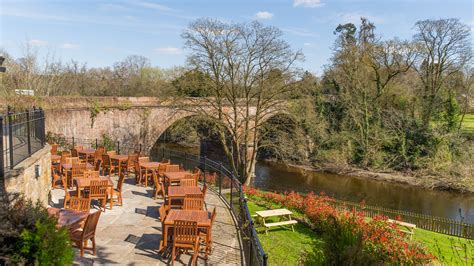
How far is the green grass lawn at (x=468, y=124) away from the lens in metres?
32.6

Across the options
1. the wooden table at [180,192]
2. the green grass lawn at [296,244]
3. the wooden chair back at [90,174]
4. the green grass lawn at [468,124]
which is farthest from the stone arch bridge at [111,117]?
the green grass lawn at [468,124]

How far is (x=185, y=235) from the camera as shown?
6676mm

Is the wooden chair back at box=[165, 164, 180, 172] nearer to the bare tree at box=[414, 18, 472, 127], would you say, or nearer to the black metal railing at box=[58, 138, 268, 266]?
the black metal railing at box=[58, 138, 268, 266]

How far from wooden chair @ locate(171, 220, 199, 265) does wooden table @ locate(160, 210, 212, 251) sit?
21 cm

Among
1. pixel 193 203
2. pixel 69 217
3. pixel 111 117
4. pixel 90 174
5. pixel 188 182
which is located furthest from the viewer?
pixel 111 117

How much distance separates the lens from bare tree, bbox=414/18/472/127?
100ft

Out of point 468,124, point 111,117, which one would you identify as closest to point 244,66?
point 111,117

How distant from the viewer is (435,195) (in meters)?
25.3

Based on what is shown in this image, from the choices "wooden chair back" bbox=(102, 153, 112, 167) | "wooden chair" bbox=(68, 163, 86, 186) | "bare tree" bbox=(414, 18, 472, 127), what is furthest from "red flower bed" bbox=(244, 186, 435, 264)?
"bare tree" bbox=(414, 18, 472, 127)

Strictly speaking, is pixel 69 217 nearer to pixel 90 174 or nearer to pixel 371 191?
pixel 90 174

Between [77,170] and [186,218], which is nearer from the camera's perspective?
[186,218]

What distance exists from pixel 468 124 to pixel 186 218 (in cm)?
3799

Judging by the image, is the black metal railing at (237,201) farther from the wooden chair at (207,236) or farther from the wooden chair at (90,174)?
the wooden chair at (90,174)

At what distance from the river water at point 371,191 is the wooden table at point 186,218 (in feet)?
60.7
